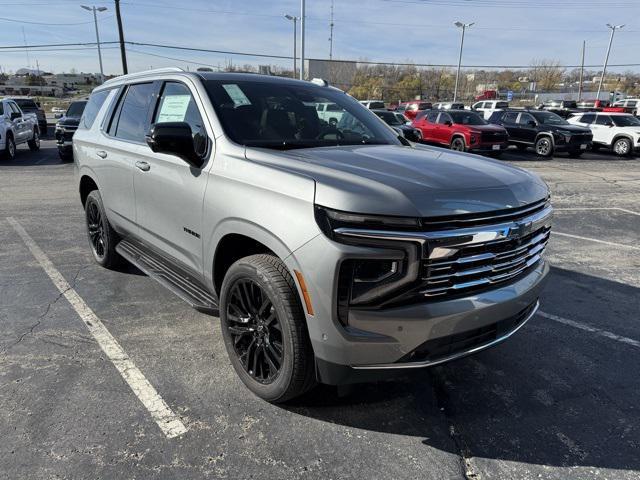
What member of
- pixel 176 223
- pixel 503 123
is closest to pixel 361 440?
pixel 176 223

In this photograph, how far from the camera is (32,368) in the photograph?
11.0 feet

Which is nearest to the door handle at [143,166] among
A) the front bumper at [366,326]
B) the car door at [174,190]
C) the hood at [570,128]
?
the car door at [174,190]

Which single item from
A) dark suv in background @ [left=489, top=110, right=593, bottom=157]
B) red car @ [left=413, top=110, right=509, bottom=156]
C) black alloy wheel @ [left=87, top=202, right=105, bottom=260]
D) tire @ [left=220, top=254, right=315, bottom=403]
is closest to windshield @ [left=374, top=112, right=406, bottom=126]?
red car @ [left=413, top=110, right=509, bottom=156]

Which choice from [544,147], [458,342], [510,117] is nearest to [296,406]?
[458,342]

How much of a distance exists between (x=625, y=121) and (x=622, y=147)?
128cm

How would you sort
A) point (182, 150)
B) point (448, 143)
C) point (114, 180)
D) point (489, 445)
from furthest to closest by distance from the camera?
point (448, 143) → point (114, 180) → point (182, 150) → point (489, 445)

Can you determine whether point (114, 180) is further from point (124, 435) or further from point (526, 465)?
point (526, 465)

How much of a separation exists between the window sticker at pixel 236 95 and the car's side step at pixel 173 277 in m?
1.32

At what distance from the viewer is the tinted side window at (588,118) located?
21.3 m

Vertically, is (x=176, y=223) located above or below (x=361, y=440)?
above

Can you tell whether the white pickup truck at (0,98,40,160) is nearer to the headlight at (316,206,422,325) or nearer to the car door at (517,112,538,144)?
the headlight at (316,206,422,325)

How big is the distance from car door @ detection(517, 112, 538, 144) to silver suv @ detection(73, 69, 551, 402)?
59.5 feet

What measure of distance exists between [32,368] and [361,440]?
229 centimetres

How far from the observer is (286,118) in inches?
144
